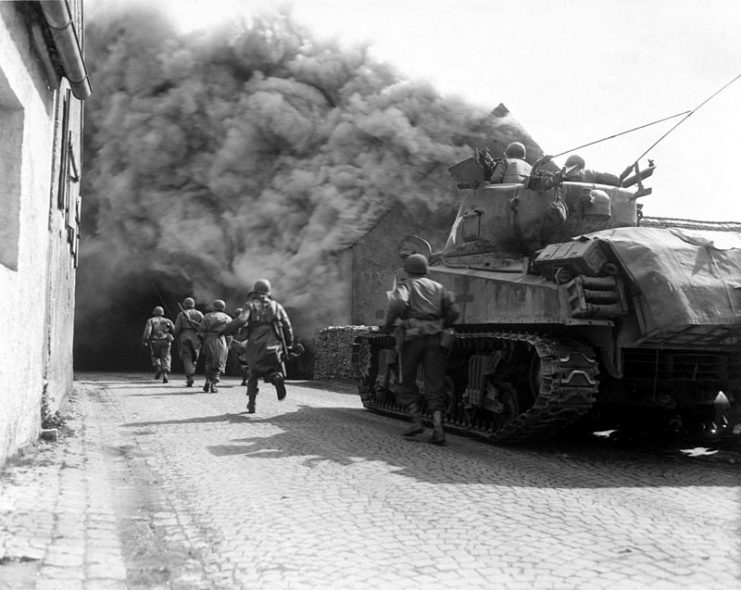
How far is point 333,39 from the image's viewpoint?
22.8 meters

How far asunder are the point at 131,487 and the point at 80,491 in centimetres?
40

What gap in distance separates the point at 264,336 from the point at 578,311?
4650 mm

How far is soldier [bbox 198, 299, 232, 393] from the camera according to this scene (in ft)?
44.9

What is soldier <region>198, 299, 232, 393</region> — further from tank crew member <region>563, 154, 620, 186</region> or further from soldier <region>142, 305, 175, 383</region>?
tank crew member <region>563, 154, 620, 186</region>

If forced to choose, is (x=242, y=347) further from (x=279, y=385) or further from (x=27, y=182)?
(x=27, y=182)

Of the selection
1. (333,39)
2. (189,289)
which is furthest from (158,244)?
(333,39)

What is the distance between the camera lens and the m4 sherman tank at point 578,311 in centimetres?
645

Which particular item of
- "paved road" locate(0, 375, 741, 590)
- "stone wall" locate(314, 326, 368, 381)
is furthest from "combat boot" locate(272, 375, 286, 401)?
"stone wall" locate(314, 326, 368, 381)

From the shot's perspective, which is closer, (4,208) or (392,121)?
(4,208)

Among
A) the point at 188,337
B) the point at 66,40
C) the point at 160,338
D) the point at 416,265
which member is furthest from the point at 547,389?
the point at 160,338

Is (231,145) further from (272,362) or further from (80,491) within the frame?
(80,491)

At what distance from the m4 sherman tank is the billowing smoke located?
11276 millimetres

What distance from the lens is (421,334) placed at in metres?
7.46

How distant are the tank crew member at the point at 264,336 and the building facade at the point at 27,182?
3.48 m
